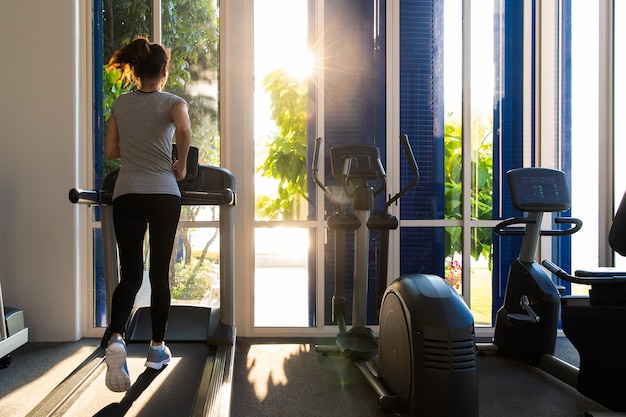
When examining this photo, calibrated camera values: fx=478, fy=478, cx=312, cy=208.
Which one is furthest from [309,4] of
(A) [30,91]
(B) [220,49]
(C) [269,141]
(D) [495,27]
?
(A) [30,91]

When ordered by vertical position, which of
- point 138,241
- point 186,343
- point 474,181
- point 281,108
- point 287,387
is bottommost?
point 287,387

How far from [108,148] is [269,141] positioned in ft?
5.76

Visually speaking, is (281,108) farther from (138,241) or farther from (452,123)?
(138,241)

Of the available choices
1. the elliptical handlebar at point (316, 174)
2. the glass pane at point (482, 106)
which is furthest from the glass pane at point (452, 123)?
the elliptical handlebar at point (316, 174)

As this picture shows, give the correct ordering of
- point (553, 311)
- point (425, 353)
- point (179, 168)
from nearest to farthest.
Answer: point (425, 353)
point (179, 168)
point (553, 311)

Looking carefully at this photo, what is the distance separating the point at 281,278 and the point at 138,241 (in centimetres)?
183

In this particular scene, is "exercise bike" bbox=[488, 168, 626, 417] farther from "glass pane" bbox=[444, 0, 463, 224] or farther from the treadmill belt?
the treadmill belt

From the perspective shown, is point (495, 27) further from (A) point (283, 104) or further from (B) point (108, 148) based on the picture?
(B) point (108, 148)

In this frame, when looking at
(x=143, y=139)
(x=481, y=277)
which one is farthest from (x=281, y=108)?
(x=481, y=277)

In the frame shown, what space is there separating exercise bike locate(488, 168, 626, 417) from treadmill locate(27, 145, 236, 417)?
73.1 inches

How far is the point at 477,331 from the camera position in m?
4.14

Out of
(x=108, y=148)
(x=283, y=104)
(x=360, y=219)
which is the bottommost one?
(x=360, y=219)

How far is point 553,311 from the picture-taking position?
123 inches

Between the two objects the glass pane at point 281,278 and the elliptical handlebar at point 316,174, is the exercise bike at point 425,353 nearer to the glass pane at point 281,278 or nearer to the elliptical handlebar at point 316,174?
the elliptical handlebar at point 316,174
